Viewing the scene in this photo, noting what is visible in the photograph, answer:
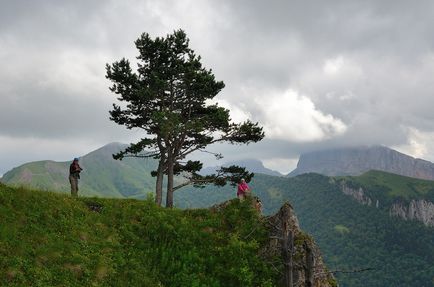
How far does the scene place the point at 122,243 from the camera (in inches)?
867

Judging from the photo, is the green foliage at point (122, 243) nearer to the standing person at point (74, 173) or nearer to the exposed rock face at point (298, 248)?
the exposed rock face at point (298, 248)

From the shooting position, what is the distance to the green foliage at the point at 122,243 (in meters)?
17.3

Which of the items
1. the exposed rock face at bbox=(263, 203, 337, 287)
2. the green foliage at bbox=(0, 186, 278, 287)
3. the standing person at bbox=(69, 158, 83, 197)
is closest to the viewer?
the green foliage at bbox=(0, 186, 278, 287)

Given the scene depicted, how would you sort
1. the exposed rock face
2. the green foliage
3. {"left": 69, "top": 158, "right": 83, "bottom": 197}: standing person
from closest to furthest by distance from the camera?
the green foliage
the exposed rock face
{"left": 69, "top": 158, "right": 83, "bottom": 197}: standing person

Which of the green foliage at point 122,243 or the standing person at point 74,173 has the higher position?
the standing person at point 74,173

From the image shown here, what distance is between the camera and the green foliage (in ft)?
56.9

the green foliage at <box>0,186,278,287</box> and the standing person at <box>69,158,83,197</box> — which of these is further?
the standing person at <box>69,158,83,197</box>

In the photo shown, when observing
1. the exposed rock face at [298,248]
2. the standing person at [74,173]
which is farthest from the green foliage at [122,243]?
the standing person at [74,173]

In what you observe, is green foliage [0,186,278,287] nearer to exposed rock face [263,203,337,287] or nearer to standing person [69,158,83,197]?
exposed rock face [263,203,337,287]

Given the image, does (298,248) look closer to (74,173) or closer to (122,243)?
(122,243)

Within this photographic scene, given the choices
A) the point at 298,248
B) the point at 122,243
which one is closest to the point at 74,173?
the point at 122,243

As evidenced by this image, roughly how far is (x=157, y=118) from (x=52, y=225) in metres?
13.8

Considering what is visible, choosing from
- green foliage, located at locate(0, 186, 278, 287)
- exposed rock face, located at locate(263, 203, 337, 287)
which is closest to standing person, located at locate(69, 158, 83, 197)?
green foliage, located at locate(0, 186, 278, 287)

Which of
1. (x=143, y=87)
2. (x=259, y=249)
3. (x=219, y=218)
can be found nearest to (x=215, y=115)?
(x=143, y=87)
